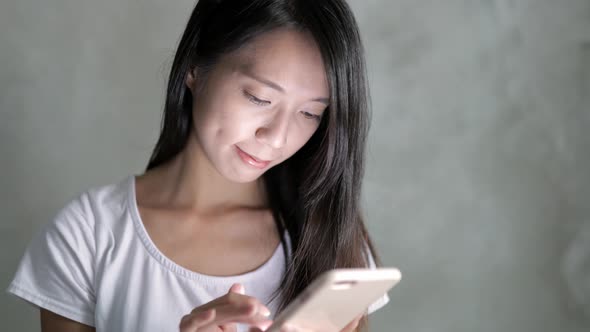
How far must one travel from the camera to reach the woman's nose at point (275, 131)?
1.04 m

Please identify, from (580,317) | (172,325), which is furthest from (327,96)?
(580,317)

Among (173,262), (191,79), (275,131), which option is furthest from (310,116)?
(173,262)

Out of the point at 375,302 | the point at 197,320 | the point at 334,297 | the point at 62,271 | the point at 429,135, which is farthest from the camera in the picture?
the point at 429,135

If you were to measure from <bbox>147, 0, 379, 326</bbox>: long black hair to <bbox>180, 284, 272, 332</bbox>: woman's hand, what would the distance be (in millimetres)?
291

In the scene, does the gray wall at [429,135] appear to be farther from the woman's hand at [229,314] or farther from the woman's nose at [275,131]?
the woman's hand at [229,314]

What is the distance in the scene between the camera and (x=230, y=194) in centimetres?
126

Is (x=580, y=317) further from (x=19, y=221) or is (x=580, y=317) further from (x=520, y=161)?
(x=19, y=221)

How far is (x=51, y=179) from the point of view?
1500mm

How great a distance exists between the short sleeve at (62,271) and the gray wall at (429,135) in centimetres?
36

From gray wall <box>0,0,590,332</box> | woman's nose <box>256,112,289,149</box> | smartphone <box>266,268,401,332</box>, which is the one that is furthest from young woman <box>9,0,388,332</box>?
gray wall <box>0,0,590,332</box>

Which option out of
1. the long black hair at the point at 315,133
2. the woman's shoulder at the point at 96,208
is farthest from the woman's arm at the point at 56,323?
the long black hair at the point at 315,133

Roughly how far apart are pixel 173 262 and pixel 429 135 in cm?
63

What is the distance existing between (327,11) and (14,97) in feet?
2.33

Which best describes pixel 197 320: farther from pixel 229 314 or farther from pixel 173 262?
pixel 173 262
